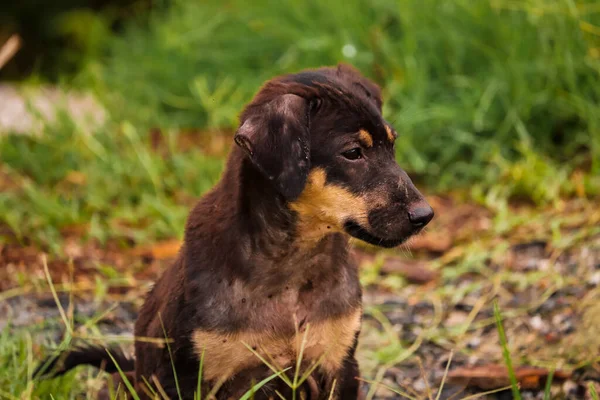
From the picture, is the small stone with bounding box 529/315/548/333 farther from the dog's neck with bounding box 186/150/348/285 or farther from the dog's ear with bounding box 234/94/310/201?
the dog's ear with bounding box 234/94/310/201

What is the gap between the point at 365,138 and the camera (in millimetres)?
3385

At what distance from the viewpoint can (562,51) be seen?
21.6ft

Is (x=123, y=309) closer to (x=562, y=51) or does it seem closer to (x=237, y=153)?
(x=237, y=153)

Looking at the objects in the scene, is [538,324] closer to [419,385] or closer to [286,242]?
[419,385]

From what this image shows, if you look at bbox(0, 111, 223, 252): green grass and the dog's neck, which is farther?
bbox(0, 111, 223, 252): green grass

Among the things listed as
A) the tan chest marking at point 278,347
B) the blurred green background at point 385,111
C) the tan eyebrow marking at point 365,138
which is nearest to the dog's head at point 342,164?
the tan eyebrow marking at point 365,138

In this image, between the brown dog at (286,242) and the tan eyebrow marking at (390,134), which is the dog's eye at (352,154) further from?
the tan eyebrow marking at (390,134)

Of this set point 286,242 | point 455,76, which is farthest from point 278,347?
point 455,76

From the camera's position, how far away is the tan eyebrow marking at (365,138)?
3.38 meters

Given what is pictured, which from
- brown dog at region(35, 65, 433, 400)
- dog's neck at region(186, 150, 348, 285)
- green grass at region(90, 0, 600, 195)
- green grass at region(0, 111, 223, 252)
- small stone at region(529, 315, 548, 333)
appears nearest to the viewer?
brown dog at region(35, 65, 433, 400)

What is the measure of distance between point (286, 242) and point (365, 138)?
19.5 inches

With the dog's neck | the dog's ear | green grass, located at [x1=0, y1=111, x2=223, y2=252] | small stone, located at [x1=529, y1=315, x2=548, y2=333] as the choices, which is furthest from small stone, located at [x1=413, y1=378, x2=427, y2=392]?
green grass, located at [x1=0, y1=111, x2=223, y2=252]

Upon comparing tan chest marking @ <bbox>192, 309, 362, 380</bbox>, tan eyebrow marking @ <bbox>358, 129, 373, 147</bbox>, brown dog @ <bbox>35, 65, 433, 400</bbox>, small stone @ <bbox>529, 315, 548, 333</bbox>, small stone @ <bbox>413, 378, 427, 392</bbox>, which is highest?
tan eyebrow marking @ <bbox>358, 129, 373, 147</bbox>

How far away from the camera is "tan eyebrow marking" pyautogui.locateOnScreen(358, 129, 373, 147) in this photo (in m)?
3.38
